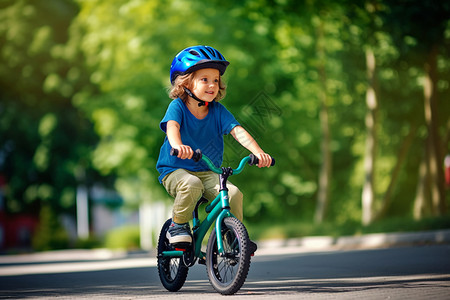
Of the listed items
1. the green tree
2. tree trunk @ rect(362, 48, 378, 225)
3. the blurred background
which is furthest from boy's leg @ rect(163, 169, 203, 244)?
the green tree

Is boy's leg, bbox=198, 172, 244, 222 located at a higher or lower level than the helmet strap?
lower

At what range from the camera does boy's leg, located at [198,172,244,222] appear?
616 cm

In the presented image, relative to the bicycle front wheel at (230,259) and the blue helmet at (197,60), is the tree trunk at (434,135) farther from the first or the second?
the bicycle front wheel at (230,259)

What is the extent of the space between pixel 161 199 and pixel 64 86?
10.0 meters

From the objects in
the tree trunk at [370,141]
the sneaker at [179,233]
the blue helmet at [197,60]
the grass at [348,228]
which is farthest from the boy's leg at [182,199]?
the tree trunk at [370,141]

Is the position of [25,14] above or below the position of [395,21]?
above

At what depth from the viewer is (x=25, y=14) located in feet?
111

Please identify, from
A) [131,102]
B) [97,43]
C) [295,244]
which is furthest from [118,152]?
[295,244]

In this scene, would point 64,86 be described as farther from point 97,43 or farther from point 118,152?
point 118,152

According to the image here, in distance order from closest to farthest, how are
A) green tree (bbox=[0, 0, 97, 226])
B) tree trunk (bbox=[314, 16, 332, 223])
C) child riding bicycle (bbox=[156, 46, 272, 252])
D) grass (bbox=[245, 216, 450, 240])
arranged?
child riding bicycle (bbox=[156, 46, 272, 252]) → grass (bbox=[245, 216, 450, 240]) → tree trunk (bbox=[314, 16, 332, 223]) → green tree (bbox=[0, 0, 97, 226])

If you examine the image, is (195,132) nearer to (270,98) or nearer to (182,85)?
(182,85)

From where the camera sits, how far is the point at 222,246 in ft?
19.5

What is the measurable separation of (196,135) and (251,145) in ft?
1.55

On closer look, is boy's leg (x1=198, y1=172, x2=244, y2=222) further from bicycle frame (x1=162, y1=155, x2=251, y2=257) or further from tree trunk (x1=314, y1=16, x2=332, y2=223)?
tree trunk (x1=314, y1=16, x2=332, y2=223)
